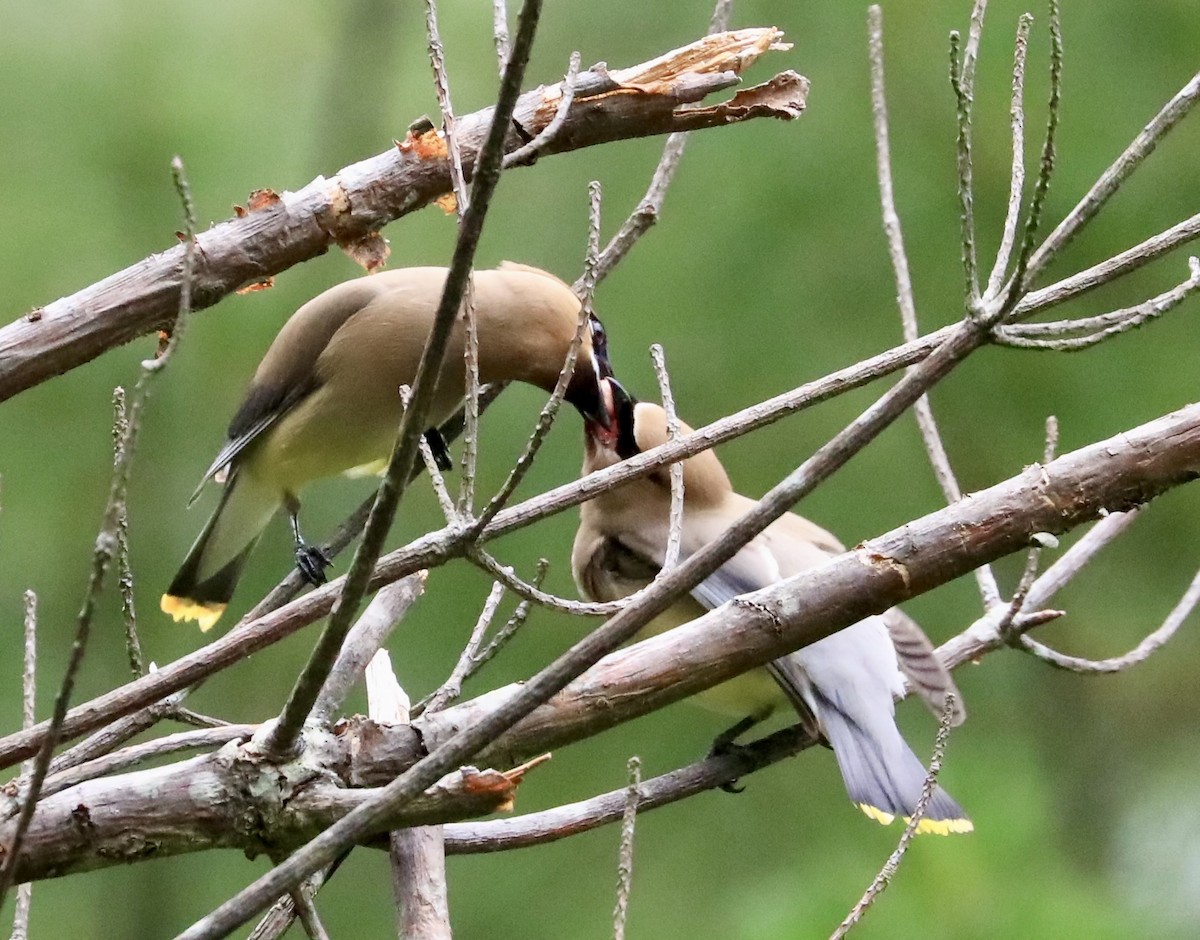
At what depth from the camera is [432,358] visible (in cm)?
108

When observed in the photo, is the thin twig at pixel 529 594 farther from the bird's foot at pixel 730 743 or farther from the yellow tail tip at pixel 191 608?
the yellow tail tip at pixel 191 608

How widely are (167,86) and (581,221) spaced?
1034 mm

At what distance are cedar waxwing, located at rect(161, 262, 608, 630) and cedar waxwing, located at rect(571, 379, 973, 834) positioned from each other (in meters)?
0.26

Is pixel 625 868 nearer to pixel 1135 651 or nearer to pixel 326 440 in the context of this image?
pixel 1135 651

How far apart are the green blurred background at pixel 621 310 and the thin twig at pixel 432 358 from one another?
7.78 ft

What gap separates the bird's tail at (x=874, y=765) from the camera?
2498 mm

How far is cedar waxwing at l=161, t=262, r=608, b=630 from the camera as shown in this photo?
2.63 meters

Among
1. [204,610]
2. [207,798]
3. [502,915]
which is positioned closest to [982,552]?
[207,798]

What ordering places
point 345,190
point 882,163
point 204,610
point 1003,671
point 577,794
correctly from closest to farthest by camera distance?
point 345,190, point 882,163, point 204,610, point 577,794, point 1003,671

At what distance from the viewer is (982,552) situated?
1556mm

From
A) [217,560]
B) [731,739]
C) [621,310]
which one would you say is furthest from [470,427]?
[621,310]

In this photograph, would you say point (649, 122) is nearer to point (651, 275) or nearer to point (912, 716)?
point (651, 275)

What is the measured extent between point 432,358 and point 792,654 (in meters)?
1.31

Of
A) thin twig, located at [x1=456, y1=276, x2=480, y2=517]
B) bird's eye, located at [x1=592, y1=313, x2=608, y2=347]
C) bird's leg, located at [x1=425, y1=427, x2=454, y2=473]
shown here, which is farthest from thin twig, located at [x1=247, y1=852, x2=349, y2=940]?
bird's eye, located at [x1=592, y1=313, x2=608, y2=347]
